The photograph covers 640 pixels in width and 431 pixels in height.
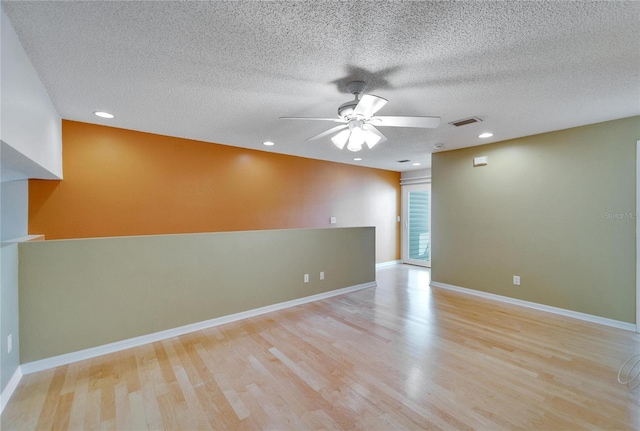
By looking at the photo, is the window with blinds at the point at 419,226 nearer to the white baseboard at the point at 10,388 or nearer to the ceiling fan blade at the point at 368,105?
the ceiling fan blade at the point at 368,105

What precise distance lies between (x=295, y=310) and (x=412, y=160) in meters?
3.76

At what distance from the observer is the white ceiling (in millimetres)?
1485

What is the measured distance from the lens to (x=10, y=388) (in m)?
1.99

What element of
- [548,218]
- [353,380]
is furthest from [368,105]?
[548,218]

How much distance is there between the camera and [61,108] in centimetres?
278

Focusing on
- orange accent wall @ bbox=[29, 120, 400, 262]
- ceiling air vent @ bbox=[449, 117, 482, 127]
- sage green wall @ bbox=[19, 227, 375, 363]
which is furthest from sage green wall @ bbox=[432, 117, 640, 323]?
sage green wall @ bbox=[19, 227, 375, 363]

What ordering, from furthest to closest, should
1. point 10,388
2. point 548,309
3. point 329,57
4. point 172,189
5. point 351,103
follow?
point 172,189 → point 548,309 → point 351,103 → point 10,388 → point 329,57

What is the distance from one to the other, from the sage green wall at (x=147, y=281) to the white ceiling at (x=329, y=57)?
4.78ft

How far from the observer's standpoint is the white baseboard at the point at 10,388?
6.09ft

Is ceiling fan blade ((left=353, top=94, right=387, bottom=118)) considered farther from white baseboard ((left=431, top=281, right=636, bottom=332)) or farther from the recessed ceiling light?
white baseboard ((left=431, top=281, right=636, bottom=332))

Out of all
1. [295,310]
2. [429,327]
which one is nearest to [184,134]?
[295,310]

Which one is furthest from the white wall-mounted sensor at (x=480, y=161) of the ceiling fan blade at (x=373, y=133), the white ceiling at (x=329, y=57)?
the ceiling fan blade at (x=373, y=133)

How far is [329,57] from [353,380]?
2435mm

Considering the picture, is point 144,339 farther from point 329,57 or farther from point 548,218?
point 548,218
